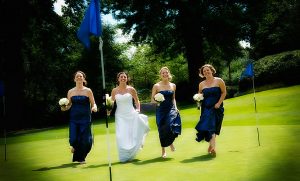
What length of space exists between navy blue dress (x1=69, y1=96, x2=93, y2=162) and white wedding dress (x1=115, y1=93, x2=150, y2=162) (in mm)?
852

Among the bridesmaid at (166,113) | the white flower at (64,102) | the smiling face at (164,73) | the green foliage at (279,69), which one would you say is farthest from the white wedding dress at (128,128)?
the green foliage at (279,69)

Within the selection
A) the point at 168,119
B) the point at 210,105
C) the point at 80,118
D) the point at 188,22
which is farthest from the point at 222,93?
the point at 188,22

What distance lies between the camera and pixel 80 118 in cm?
1161

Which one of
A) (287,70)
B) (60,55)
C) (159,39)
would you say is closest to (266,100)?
(287,70)

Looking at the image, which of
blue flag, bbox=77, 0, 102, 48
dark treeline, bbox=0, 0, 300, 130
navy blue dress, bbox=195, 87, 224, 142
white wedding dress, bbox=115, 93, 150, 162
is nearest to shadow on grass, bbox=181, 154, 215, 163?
navy blue dress, bbox=195, 87, 224, 142

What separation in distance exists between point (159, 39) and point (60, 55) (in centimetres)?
914

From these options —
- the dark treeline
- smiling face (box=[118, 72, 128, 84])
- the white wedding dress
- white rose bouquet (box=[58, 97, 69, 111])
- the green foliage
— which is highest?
the dark treeline

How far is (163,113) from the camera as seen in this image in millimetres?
11734

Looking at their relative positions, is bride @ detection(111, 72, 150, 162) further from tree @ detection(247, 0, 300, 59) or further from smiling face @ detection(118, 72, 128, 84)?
tree @ detection(247, 0, 300, 59)

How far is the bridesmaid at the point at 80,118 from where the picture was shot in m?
11.4

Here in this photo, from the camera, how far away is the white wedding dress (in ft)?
35.7

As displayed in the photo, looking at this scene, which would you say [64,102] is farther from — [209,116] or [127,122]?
[209,116]

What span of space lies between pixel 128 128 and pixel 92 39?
31803mm

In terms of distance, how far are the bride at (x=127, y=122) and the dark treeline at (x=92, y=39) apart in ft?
70.6
